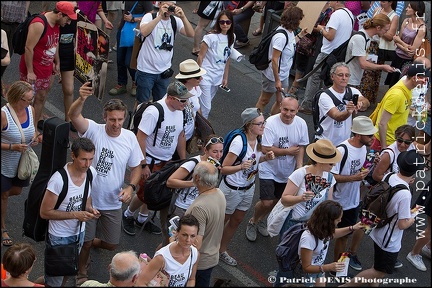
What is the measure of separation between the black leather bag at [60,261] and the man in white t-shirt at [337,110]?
11.5 ft

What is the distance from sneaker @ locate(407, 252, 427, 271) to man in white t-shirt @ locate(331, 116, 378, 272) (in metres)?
0.88

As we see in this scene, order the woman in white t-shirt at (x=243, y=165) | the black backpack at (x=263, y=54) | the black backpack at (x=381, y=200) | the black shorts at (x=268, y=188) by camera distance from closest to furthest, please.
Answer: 1. the black backpack at (x=381, y=200)
2. the woman in white t-shirt at (x=243, y=165)
3. the black shorts at (x=268, y=188)
4. the black backpack at (x=263, y=54)

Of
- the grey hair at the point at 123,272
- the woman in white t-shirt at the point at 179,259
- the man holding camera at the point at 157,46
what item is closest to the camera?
the grey hair at the point at 123,272

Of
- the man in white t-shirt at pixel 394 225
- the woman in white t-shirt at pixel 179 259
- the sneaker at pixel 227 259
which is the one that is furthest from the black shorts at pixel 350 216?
the woman in white t-shirt at pixel 179 259

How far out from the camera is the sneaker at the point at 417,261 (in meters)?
8.74

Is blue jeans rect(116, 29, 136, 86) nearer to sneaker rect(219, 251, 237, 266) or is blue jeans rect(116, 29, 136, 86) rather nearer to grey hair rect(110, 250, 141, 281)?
sneaker rect(219, 251, 237, 266)

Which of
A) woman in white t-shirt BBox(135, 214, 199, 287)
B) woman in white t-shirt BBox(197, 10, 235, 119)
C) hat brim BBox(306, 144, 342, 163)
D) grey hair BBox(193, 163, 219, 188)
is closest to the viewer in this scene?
woman in white t-shirt BBox(135, 214, 199, 287)

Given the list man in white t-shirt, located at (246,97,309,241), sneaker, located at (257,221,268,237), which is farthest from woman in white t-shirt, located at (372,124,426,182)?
sneaker, located at (257,221,268,237)

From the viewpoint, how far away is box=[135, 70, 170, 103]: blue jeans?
10.1m

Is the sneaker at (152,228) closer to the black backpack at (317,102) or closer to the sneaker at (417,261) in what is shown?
the black backpack at (317,102)

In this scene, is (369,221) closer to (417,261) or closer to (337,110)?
(417,261)

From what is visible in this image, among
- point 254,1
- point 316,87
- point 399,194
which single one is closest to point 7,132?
point 399,194

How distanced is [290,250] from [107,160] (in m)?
1.90

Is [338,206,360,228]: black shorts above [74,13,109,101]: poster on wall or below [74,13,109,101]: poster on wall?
below
